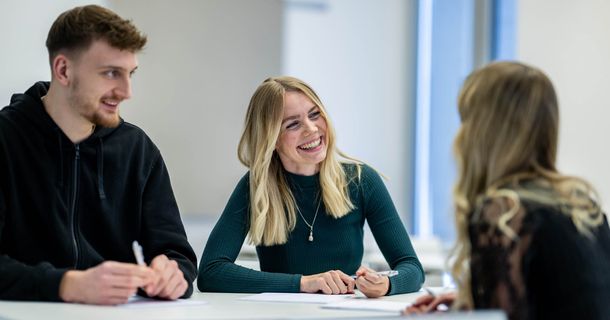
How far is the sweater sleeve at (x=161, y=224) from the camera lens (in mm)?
2469

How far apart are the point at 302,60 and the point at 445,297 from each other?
391 cm

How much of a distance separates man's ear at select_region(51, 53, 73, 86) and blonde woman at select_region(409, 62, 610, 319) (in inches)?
44.0

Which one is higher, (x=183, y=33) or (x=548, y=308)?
(x=183, y=33)

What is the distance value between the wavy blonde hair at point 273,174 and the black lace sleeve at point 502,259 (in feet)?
4.09

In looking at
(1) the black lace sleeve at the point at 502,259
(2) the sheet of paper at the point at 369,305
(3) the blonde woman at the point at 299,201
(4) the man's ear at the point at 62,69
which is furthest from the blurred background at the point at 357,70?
(1) the black lace sleeve at the point at 502,259

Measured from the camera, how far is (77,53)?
231cm

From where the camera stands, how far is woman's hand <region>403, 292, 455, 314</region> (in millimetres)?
1908

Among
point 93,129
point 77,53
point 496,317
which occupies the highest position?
point 77,53

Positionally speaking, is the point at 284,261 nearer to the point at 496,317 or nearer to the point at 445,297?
the point at 445,297

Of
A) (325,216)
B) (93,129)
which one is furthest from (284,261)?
(93,129)

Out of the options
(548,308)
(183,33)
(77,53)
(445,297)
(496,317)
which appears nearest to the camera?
(496,317)

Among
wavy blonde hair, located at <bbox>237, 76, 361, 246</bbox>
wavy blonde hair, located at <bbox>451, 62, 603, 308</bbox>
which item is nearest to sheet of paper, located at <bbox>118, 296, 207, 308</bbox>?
wavy blonde hair, located at <bbox>237, 76, 361, 246</bbox>

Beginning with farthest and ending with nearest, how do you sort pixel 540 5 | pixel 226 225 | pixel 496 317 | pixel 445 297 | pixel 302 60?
pixel 302 60, pixel 540 5, pixel 226 225, pixel 445 297, pixel 496 317

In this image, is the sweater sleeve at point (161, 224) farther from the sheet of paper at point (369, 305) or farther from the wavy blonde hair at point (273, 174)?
the sheet of paper at point (369, 305)
